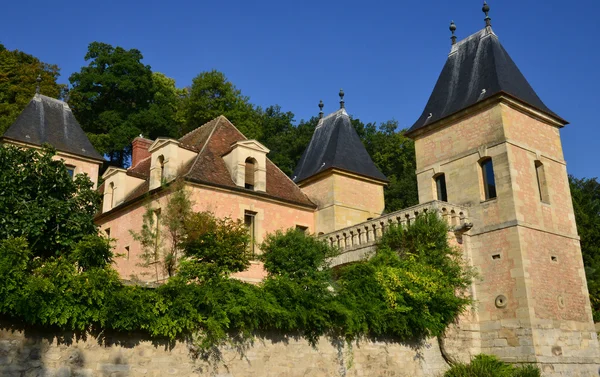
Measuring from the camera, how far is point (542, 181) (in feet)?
54.4

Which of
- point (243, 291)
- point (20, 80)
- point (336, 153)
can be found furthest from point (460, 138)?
point (20, 80)

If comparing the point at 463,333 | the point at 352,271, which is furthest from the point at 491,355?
the point at 352,271

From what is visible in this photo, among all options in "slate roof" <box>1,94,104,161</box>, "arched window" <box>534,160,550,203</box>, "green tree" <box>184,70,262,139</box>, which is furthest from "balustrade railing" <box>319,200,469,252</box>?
"green tree" <box>184,70,262,139</box>

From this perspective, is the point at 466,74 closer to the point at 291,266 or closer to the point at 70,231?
the point at 291,266

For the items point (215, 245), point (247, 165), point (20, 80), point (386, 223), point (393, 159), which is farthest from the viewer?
point (393, 159)

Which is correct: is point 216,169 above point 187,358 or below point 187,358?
above

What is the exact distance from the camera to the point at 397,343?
1341 centimetres

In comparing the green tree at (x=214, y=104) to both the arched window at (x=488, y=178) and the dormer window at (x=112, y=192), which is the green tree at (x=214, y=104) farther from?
the arched window at (x=488, y=178)

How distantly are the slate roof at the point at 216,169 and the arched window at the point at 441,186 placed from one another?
455 cm

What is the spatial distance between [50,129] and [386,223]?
45.7 ft

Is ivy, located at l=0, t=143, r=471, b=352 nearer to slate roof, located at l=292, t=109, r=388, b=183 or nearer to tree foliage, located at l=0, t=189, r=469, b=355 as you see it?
tree foliage, located at l=0, t=189, r=469, b=355

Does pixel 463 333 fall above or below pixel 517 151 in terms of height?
below

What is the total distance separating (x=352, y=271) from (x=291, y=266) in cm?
157

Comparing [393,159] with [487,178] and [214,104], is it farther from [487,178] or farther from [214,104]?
[487,178]
